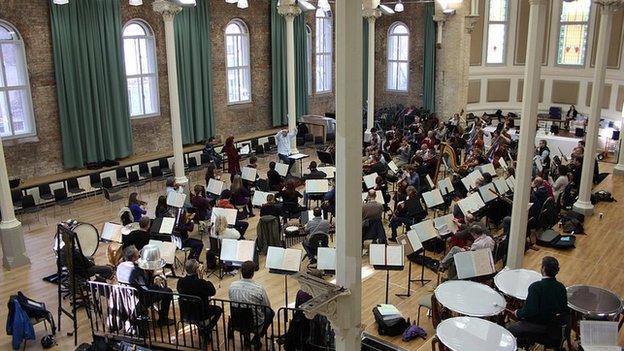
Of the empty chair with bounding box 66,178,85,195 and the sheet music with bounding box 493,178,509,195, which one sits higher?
the sheet music with bounding box 493,178,509,195

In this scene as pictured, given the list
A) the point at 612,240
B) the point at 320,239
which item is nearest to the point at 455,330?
the point at 320,239

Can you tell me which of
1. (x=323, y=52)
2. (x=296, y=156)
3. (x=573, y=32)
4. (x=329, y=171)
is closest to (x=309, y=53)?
(x=323, y=52)

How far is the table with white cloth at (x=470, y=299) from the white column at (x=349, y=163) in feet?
4.60

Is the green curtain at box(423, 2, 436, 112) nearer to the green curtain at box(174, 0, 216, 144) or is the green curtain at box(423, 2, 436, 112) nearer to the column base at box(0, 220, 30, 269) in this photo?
the green curtain at box(174, 0, 216, 144)

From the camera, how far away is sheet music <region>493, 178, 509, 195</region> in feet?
38.4

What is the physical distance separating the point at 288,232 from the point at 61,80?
796 cm

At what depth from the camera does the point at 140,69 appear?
16922 millimetres

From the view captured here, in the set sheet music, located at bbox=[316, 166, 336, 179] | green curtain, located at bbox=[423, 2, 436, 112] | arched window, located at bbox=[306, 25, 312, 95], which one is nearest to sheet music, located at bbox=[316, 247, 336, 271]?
sheet music, located at bbox=[316, 166, 336, 179]

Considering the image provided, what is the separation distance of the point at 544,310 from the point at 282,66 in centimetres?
1584

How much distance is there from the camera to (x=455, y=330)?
19.8 ft

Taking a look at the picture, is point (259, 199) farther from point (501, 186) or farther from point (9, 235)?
point (501, 186)

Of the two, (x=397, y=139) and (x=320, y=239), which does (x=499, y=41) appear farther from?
(x=320, y=239)

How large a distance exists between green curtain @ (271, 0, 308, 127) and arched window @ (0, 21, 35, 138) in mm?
8630

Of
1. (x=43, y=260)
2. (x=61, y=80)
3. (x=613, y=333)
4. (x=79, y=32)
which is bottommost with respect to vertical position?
(x=43, y=260)
